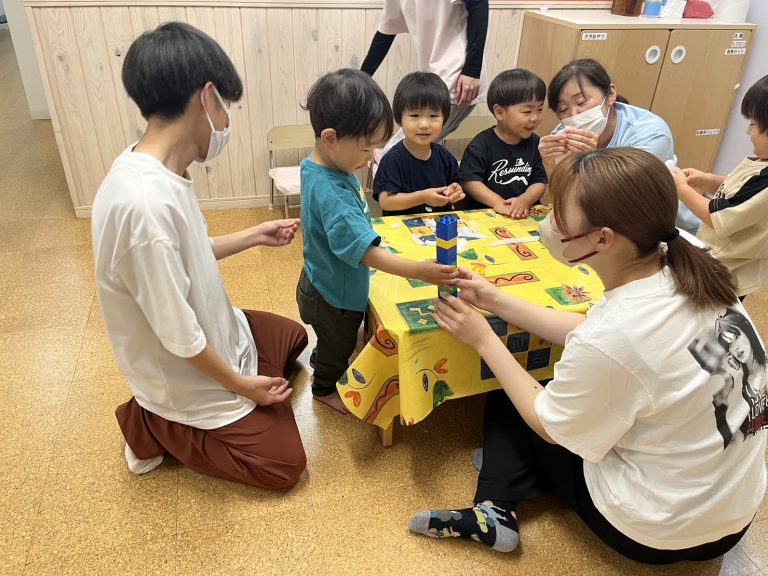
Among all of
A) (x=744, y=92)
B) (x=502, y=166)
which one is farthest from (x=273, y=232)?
(x=744, y=92)

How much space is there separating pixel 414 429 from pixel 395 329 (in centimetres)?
58

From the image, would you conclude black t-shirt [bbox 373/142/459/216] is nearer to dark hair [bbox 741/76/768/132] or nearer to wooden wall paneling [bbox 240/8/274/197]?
dark hair [bbox 741/76/768/132]

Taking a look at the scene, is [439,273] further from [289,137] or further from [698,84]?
[698,84]

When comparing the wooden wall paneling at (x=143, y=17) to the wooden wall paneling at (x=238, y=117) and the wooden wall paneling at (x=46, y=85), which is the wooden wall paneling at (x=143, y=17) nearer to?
the wooden wall paneling at (x=238, y=117)

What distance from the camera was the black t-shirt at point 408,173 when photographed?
6.57 feet

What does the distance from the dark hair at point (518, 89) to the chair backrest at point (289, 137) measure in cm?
129

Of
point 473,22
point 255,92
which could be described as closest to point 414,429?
point 473,22

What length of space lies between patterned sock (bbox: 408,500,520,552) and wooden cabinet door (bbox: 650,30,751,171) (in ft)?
8.47

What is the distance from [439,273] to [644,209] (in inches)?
18.1

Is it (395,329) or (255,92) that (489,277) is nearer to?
(395,329)

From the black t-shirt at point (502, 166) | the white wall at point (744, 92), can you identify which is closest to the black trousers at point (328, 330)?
the black t-shirt at point (502, 166)

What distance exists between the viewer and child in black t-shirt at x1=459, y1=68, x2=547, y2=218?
6.60 feet

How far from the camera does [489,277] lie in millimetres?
1458

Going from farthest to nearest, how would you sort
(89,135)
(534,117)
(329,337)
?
(89,135), (534,117), (329,337)
